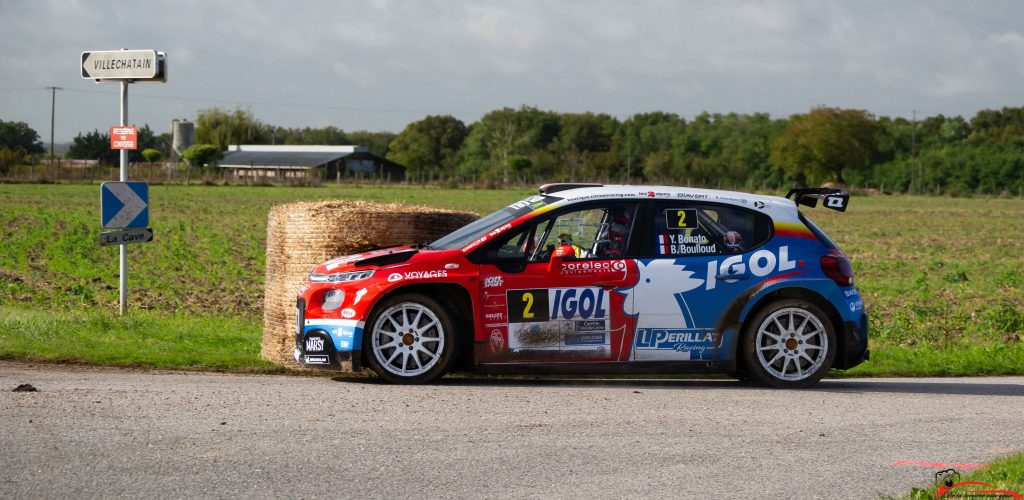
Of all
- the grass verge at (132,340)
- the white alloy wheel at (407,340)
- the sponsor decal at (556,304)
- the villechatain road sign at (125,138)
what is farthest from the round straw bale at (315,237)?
the villechatain road sign at (125,138)

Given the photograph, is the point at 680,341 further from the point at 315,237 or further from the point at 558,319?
the point at 315,237

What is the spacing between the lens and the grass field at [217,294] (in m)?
10.6

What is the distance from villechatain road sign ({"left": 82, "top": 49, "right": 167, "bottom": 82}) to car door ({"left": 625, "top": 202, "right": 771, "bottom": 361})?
678 centimetres

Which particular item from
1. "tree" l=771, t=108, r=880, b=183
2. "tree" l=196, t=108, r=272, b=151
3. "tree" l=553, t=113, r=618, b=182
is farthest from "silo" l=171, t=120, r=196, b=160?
"tree" l=771, t=108, r=880, b=183

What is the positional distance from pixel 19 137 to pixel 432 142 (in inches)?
1824

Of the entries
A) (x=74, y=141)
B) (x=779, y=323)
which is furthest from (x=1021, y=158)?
(x=779, y=323)

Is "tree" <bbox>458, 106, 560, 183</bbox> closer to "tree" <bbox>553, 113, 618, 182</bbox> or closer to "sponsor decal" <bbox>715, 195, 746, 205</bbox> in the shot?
"tree" <bbox>553, 113, 618, 182</bbox>

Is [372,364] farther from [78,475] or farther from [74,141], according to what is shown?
[74,141]

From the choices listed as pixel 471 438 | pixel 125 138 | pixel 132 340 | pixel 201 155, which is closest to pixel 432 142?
pixel 201 155

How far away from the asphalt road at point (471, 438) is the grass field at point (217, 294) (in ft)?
5.12

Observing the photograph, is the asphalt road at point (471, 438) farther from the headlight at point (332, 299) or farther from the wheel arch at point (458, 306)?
the headlight at point (332, 299)

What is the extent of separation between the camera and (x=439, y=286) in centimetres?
877

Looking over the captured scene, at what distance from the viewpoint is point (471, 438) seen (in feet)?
21.8

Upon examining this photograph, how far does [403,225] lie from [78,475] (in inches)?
176
